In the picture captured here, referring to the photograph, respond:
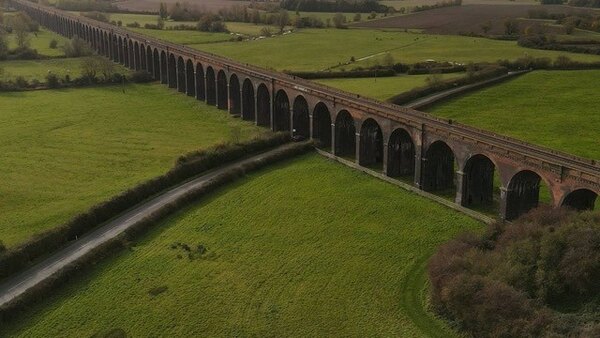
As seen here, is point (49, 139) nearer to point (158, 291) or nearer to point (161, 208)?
point (161, 208)

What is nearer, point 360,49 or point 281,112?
point 281,112

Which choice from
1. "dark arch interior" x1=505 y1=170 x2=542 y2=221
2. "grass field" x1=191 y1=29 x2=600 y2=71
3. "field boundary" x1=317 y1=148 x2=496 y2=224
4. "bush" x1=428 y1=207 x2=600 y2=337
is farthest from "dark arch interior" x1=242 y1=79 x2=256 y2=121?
"bush" x1=428 y1=207 x2=600 y2=337

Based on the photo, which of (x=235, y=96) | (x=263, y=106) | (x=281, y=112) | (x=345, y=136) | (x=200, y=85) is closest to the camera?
(x=345, y=136)

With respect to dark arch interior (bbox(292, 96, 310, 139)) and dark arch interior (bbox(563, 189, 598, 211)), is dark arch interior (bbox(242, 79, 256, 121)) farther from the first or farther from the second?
dark arch interior (bbox(563, 189, 598, 211))

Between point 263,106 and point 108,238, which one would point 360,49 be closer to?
point 263,106

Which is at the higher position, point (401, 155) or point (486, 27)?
point (486, 27)

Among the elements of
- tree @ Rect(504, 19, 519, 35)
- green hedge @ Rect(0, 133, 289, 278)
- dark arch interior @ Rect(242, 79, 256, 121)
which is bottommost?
green hedge @ Rect(0, 133, 289, 278)

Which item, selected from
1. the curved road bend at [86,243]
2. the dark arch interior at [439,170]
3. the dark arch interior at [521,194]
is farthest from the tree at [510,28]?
the dark arch interior at [521,194]

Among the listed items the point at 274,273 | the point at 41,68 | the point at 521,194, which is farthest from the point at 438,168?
the point at 41,68
